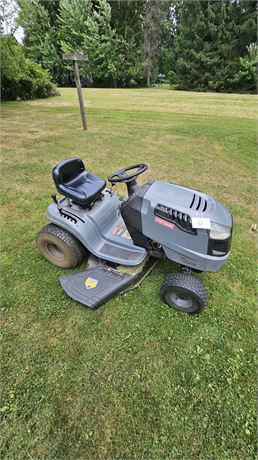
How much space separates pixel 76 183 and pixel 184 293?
145 cm

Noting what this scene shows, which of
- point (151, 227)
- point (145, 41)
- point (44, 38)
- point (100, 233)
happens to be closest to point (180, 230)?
point (151, 227)

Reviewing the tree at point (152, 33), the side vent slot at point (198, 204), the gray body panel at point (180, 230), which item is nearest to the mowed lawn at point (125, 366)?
the gray body panel at point (180, 230)

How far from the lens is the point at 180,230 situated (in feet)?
6.15

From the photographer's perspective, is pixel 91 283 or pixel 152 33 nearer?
pixel 91 283

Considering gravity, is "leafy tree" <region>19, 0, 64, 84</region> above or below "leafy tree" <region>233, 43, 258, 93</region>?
above

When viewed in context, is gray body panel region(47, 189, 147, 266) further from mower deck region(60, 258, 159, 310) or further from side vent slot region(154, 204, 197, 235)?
side vent slot region(154, 204, 197, 235)

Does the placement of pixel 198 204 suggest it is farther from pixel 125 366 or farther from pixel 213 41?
pixel 213 41

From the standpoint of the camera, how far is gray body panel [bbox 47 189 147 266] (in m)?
2.32

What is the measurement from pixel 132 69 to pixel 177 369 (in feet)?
99.5

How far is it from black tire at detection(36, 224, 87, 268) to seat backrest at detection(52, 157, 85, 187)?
18.1 inches

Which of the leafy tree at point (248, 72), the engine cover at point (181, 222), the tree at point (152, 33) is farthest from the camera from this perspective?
the tree at point (152, 33)

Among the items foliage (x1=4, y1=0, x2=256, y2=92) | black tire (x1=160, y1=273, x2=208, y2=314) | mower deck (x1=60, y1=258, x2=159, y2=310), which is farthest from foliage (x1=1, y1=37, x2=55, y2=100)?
foliage (x1=4, y1=0, x2=256, y2=92)

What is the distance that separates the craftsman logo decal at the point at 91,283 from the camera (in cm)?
225

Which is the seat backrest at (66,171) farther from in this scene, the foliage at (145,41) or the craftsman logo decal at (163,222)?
the foliage at (145,41)
